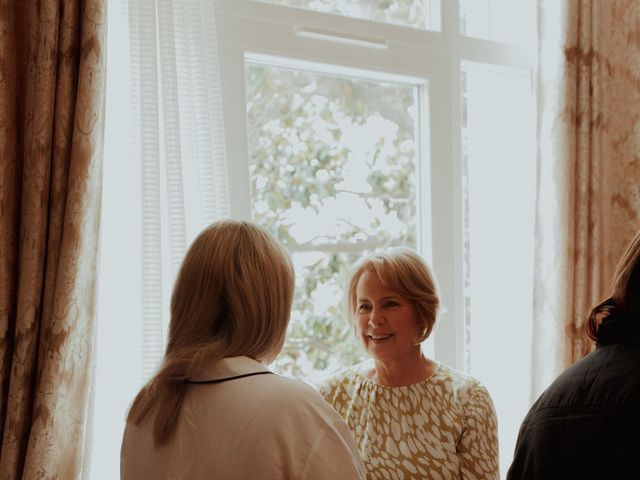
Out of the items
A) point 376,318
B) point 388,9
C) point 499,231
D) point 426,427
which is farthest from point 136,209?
point 499,231

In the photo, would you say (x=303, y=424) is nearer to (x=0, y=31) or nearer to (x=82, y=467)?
(x=82, y=467)

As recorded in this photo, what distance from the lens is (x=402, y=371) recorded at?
7.75ft

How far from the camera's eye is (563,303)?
3.15m

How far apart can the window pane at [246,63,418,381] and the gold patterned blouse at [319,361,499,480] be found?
0.57 metres

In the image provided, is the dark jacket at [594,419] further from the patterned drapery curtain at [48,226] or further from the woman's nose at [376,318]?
the patterned drapery curtain at [48,226]

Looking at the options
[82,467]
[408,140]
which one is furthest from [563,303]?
[82,467]

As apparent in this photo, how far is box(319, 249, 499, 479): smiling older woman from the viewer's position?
2227mm

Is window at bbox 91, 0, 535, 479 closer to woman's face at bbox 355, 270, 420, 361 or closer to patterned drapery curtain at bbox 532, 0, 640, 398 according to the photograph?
patterned drapery curtain at bbox 532, 0, 640, 398

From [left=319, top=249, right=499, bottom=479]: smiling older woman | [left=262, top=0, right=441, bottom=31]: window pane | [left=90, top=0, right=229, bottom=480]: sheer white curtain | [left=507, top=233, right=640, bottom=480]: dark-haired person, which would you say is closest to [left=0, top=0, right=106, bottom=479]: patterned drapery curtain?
[left=90, top=0, right=229, bottom=480]: sheer white curtain

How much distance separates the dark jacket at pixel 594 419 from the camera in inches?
57.4

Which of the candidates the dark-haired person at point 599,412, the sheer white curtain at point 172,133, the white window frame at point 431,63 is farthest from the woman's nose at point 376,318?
the white window frame at point 431,63

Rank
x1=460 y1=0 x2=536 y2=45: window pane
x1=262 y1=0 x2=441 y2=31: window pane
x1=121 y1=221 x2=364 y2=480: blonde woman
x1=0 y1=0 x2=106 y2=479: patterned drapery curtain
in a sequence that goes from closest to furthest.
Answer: x1=121 y1=221 x2=364 y2=480: blonde woman → x1=0 y1=0 x2=106 y2=479: patterned drapery curtain → x1=262 y1=0 x2=441 y2=31: window pane → x1=460 y1=0 x2=536 y2=45: window pane

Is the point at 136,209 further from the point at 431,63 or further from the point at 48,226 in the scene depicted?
the point at 431,63

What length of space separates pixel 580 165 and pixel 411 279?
116 centimetres
